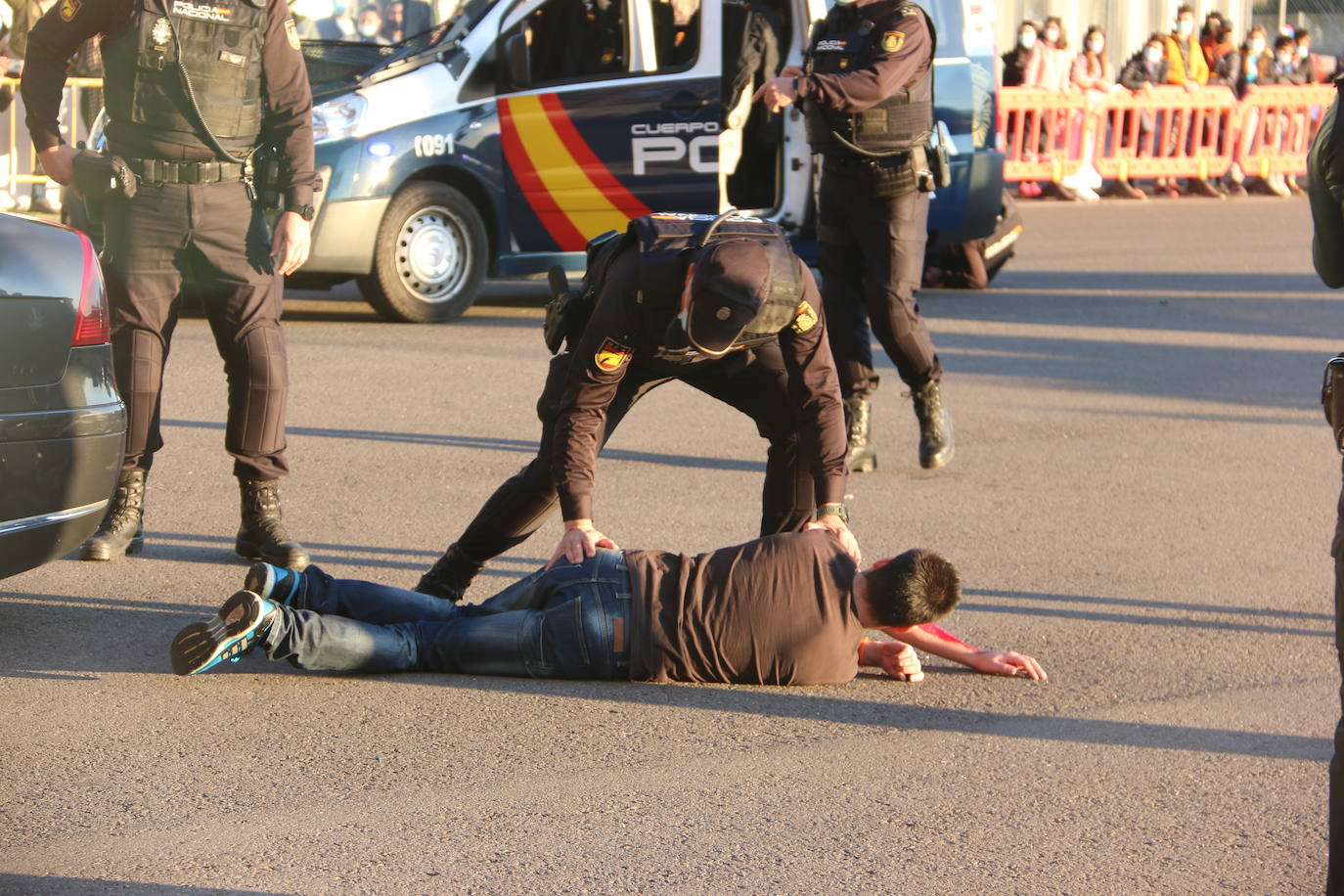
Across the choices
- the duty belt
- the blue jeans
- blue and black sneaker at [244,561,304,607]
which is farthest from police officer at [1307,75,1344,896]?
the duty belt

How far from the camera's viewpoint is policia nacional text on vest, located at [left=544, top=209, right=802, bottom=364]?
158 inches

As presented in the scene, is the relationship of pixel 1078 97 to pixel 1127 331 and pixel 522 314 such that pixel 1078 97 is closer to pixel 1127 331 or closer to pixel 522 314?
pixel 1127 331

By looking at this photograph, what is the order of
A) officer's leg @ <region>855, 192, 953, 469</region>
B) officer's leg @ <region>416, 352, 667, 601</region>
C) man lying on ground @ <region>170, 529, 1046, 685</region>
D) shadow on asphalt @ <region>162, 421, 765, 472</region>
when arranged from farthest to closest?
shadow on asphalt @ <region>162, 421, 765, 472</region>
officer's leg @ <region>855, 192, 953, 469</region>
officer's leg @ <region>416, 352, 667, 601</region>
man lying on ground @ <region>170, 529, 1046, 685</region>

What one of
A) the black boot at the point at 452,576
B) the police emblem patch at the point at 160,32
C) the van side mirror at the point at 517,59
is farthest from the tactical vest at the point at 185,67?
the van side mirror at the point at 517,59

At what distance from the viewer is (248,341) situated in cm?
537

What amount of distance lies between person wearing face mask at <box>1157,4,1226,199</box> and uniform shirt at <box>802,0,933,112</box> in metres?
14.5

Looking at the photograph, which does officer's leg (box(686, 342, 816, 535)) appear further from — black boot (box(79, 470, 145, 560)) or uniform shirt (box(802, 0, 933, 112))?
uniform shirt (box(802, 0, 933, 112))

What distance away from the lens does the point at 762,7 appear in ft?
33.5

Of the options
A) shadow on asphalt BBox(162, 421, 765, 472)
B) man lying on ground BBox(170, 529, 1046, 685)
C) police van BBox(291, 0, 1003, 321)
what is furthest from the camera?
police van BBox(291, 0, 1003, 321)

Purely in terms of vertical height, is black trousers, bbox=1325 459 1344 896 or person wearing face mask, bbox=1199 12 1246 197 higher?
person wearing face mask, bbox=1199 12 1246 197

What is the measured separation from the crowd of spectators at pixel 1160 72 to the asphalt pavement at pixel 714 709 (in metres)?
11.8

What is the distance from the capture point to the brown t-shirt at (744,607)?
4.20 m

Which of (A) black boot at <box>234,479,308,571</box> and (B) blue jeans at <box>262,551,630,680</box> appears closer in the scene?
(B) blue jeans at <box>262,551,630,680</box>

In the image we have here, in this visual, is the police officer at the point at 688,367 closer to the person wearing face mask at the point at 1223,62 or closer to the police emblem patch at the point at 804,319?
the police emblem patch at the point at 804,319
